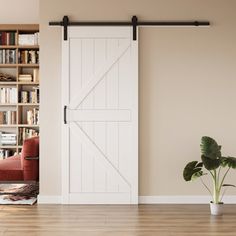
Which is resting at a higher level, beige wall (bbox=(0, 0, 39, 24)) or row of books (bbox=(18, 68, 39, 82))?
beige wall (bbox=(0, 0, 39, 24))

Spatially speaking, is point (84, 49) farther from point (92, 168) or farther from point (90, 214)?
point (90, 214)

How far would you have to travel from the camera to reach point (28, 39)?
28.6ft

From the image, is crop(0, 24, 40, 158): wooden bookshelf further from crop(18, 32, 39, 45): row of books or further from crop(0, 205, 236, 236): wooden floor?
crop(0, 205, 236, 236): wooden floor

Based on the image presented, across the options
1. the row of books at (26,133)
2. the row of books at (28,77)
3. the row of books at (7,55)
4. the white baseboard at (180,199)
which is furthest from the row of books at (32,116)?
the white baseboard at (180,199)

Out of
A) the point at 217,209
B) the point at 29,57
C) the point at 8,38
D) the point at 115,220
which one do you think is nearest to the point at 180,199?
the point at 217,209

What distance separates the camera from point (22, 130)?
A: 8.76 meters

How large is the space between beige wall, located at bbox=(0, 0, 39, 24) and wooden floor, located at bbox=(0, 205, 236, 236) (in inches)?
124

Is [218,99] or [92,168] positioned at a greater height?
[218,99]

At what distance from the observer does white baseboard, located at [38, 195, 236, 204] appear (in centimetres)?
591

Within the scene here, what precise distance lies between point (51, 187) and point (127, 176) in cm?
93

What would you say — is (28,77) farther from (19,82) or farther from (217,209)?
(217,209)

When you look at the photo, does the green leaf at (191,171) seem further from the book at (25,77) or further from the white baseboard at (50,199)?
the book at (25,77)

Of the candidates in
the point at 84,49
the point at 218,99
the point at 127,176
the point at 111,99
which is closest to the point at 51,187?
the point at 127,176

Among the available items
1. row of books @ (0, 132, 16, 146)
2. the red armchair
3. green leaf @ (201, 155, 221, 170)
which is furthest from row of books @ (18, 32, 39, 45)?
green leaf @ (201, 155, 221, 170)
